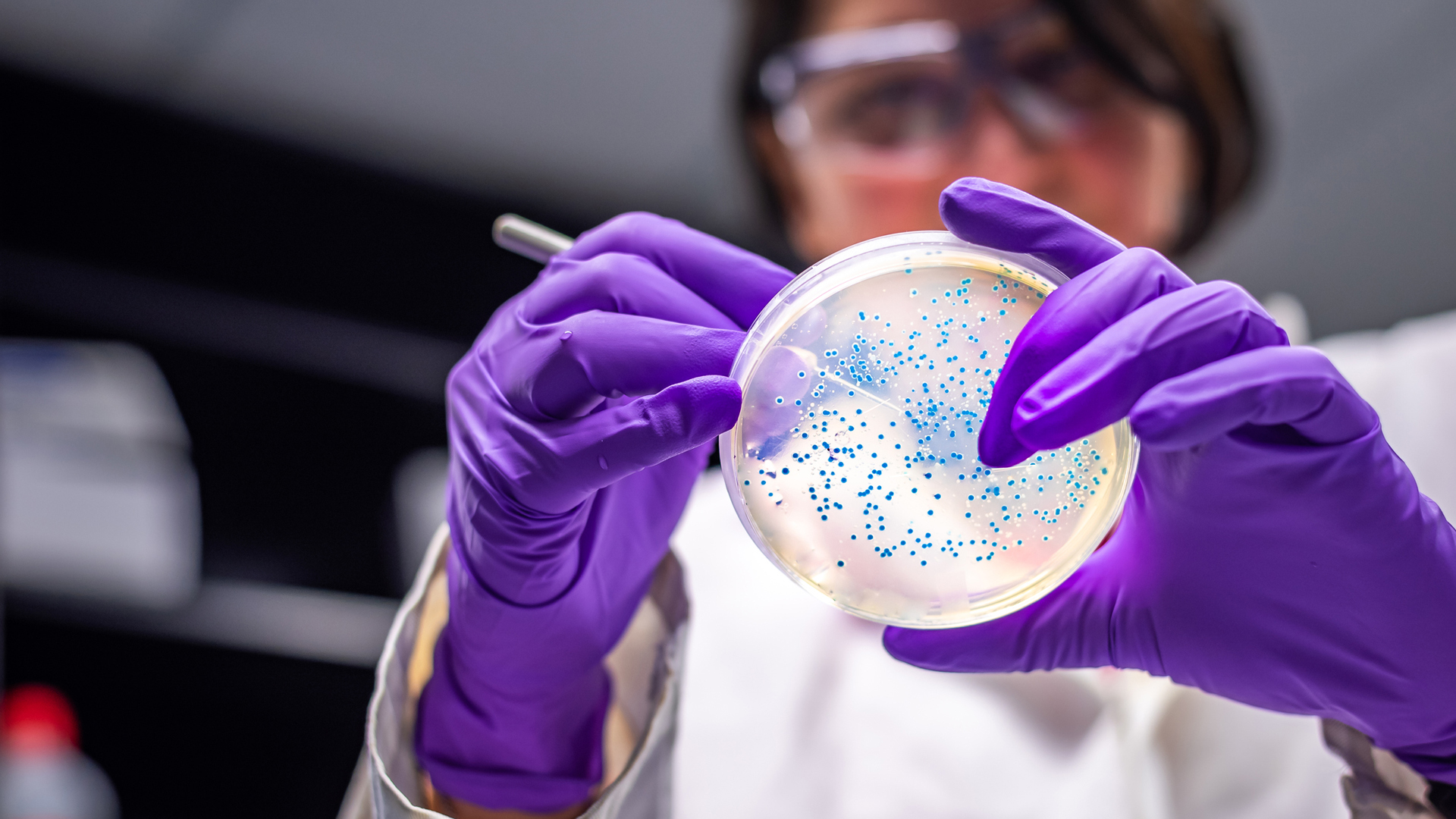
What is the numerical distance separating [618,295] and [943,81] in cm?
81

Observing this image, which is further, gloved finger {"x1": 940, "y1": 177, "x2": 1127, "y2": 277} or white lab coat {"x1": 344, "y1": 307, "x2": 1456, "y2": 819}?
white lab coat {"x1": 344, "y1": 307, "x2": 1456, "y2": 819}

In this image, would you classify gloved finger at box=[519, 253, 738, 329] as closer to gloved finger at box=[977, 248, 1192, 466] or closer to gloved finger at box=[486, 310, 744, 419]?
gloved finger at box=[486, 310, 744, 419]

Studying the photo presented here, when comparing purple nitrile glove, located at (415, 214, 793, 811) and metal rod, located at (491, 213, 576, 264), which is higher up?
metal rod, located at (491, 213, 576, 264)

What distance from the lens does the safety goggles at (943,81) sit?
4.10 feet

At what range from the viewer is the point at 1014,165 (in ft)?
4.05

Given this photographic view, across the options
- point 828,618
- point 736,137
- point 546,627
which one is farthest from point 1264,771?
point 736,137

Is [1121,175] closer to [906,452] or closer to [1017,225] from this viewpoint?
[1017,225]

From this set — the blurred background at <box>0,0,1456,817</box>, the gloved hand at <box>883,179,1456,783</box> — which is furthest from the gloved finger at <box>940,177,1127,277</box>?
the blurred background at <box>0,0,1456,817</box>

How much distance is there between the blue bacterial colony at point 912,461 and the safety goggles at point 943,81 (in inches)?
28.4

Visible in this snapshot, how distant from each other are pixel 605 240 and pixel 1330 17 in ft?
7.33

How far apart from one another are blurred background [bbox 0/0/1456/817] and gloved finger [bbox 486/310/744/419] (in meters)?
1.22

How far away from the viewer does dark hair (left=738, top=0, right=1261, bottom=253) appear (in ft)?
3.97

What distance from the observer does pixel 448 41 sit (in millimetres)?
2250

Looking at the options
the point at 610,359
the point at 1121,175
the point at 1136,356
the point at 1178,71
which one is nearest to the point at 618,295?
the point at 610,359
